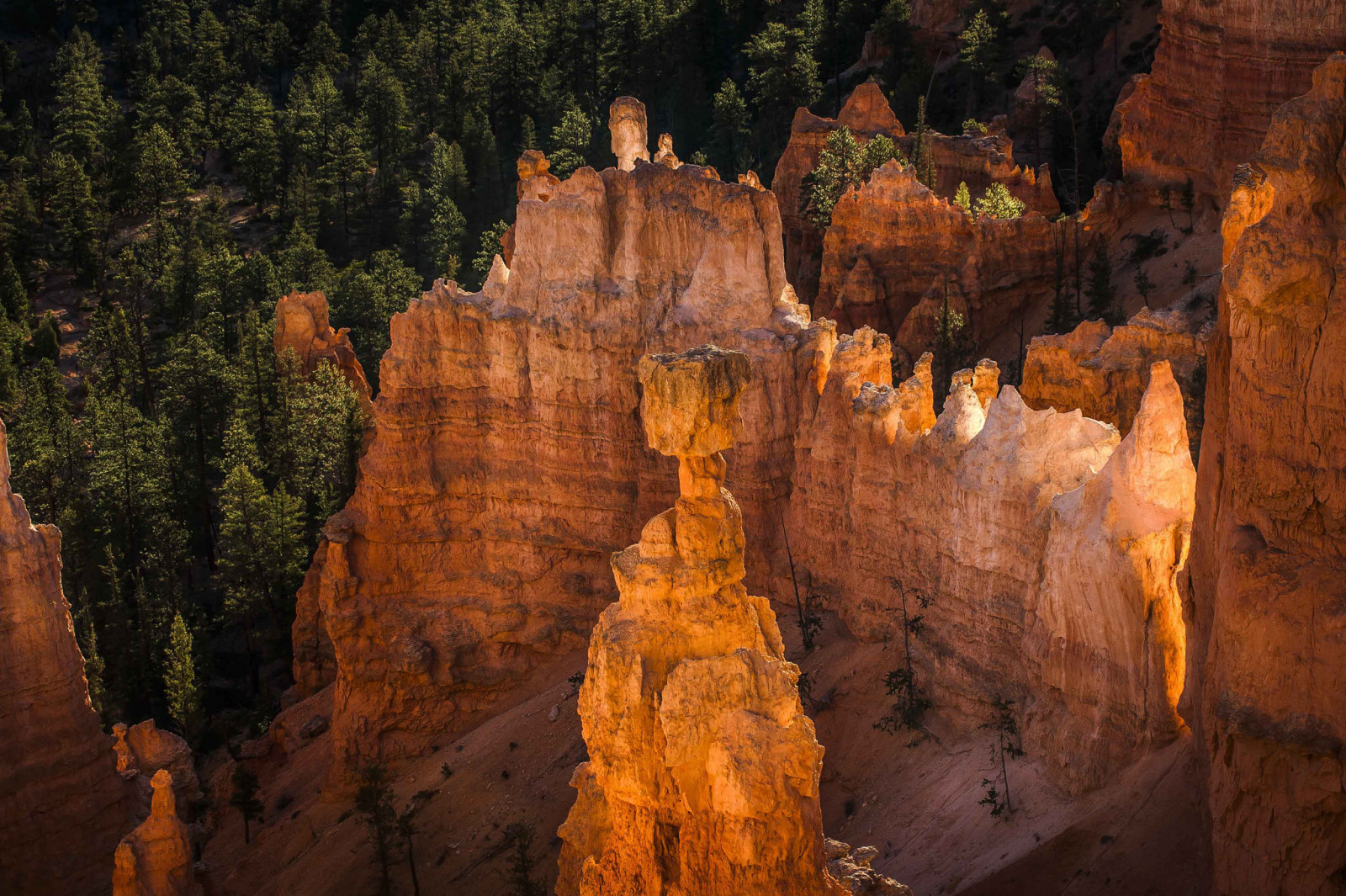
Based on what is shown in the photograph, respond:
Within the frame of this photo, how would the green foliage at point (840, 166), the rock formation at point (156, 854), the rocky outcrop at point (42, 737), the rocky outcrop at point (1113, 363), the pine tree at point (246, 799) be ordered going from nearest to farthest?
1. the rock formation at point (156, 854)
2. the rocky outcrop at point (42, 737)
3. the rocky outcrop at point (1113, 363)
4. the pine tree at point (246, 799)
5. the green foliage at point (840, 166)

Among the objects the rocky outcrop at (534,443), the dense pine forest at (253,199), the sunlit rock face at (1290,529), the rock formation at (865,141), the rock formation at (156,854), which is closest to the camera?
the sunlit rock face at (1290,529)

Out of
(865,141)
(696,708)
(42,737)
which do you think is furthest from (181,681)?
(865,141)

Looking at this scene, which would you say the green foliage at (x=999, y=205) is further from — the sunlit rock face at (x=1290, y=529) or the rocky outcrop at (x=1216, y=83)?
the sunlit rock face at (x=1290, y=529)

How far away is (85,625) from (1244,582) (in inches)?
1398

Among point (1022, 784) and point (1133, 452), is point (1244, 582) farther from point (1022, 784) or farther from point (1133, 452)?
point (1022, 784)

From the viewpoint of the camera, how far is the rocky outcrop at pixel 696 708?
16.4 meters

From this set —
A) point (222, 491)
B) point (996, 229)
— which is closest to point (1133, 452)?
point (996, 229)

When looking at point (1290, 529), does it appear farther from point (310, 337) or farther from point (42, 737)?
point (310, 337)

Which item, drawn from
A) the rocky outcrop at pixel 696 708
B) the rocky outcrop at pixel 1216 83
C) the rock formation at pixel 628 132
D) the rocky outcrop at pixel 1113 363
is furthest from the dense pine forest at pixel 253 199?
the rocky outcrop at pixel 696 708

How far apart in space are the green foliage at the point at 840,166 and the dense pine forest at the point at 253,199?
11.1 meters

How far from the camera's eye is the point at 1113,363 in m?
33.8

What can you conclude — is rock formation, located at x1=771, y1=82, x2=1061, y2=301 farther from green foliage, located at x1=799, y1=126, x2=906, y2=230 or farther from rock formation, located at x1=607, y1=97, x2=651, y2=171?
rock formation, located at x1=607, y1=97, x2=651, y2=171

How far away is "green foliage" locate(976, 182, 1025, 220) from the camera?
5300 cm

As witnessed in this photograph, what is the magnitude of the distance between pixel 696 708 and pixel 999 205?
39.9 metres
